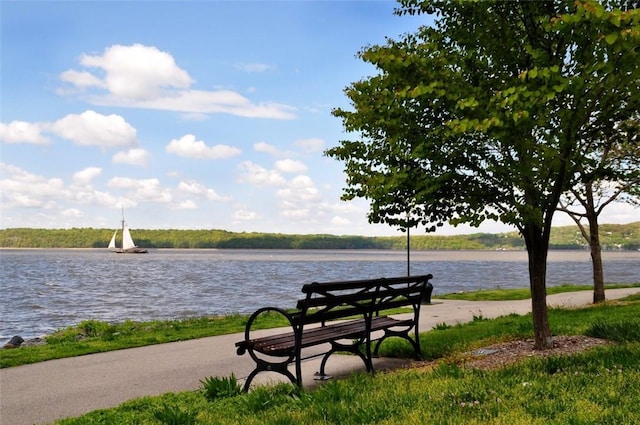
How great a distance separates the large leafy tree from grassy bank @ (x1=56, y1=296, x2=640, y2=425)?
2231mm

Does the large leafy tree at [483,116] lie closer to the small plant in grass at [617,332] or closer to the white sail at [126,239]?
the small plant in grass at [617,332]

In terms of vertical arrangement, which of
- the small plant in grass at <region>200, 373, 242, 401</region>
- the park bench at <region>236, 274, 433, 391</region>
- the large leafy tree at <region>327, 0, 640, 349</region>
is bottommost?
the small plant in grass at <region>200, 373, 242, 401</region>

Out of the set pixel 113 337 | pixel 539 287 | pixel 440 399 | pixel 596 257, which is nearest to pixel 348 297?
pixel 440 399

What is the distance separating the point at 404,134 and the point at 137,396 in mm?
4792

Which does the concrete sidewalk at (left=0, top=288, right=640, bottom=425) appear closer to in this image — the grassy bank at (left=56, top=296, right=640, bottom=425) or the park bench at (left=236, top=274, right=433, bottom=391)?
the park bench at (left=236, top=274, right=433, bottom=391)

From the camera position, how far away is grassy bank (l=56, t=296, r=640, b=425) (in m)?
4.56

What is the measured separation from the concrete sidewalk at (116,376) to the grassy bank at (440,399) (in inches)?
31.8

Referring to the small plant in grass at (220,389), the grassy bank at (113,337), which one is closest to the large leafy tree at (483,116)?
the small plant in grass at (220,389)

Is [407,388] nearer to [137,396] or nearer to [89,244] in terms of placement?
[137,396]

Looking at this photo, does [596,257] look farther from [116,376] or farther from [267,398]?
[267,398]

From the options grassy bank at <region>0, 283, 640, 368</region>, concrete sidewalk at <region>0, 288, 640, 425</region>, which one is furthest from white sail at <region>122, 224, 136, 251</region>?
concrete sidewalk at <region>0, 288, 640, 425</region>

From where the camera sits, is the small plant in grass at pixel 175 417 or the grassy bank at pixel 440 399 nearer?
the grassy bank at pixel 440 399

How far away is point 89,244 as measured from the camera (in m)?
197

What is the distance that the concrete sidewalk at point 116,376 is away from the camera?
6.44 meters
